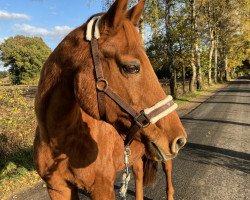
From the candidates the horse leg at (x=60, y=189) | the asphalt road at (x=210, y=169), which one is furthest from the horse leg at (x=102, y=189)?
the asphalt road at (x=210, y=169)

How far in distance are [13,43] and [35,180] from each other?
7123 centimetres

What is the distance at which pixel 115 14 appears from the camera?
221 cm

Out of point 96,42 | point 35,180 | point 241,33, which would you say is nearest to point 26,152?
point 35,180

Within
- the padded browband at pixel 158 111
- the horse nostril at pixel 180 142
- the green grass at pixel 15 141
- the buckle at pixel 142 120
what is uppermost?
the padded browband at pixel 158 111

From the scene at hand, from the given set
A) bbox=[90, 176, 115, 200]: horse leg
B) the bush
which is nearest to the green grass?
the bush

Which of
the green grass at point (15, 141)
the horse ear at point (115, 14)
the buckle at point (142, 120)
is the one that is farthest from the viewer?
the green grass at point (15, 141)

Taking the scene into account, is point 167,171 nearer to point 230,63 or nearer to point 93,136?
point 93,136

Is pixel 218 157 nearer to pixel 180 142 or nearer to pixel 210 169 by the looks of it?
pixel 210 169

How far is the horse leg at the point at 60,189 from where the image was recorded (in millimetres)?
3165

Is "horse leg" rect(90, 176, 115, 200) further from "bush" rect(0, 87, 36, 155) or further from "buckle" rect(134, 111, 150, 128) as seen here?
"bush" rect(0, 87, 36, 155)

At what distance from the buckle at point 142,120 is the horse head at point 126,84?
0.04m

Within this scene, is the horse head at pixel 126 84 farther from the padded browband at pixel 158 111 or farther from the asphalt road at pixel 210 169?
the asphalt road at pixel 210 169

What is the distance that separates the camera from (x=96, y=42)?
2.33 m

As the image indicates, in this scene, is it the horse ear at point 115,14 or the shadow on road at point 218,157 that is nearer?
the horse ear at point 115,14
